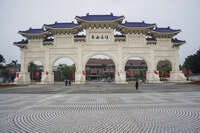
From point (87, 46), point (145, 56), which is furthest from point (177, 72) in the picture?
point (87, 46)

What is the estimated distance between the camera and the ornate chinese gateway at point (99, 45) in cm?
2939

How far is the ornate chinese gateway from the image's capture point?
96.4 feet

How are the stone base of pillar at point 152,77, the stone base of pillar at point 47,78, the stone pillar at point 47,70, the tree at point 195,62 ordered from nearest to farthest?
1. the stone base of pillar at point 152,77
2. the stone base of pillar at point 47,78
3. the stone pillar at point 47,70
4. the tree at point 195,62

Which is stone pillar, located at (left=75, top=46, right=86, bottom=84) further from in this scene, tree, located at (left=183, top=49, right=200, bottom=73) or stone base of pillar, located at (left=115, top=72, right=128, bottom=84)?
tree, located at (left=183, top=49, right=200, bottom=73)

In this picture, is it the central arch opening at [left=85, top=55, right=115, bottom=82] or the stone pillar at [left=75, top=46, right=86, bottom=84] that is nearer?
the stone pillar at [left=75, top=46, right=86, bottom=84]

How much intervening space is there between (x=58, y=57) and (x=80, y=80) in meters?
7.25

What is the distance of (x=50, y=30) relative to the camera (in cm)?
3052

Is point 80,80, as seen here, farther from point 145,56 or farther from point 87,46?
point 145,56

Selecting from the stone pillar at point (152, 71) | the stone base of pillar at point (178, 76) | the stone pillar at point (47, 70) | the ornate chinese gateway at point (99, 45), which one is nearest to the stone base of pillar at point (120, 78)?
the ornate chinese gateway at point (99, 45)

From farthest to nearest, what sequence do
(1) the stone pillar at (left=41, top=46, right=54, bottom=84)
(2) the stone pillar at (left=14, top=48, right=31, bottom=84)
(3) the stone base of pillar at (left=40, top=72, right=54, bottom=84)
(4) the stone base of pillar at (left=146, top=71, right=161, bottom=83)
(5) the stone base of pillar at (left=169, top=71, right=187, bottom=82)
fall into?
(2) the stone pillar at (left=14, top=48, right=31, bottom=84) → (5) the stone base of pillar at (left=169, top=71, right=187, bottom=82) → (1) the stone pillar at (left=41, top=46, right=54, bottom=84) → (3) the stone base of pillar at (left=40, top=72, right=54, bottom=84) → (4) the stone base of pillar at (left=146, top=71, right=161, bottom=83)

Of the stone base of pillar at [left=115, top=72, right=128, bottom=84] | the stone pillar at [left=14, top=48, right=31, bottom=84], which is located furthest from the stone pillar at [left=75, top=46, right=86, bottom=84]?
the stone pillar at [left=14, top=48, right=31, bottom=84]

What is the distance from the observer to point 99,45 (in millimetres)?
29609

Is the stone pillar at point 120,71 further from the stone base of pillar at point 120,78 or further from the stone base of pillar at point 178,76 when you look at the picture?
the stone base of pillar at point 178,76

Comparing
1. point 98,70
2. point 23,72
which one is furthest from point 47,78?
point 98,70
